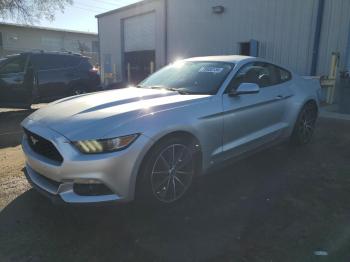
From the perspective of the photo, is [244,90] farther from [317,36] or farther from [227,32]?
[227,32]

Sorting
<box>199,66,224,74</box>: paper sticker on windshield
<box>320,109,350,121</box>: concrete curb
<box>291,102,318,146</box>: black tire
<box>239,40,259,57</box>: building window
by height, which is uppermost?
<box>239,40,259,57</box>: building window

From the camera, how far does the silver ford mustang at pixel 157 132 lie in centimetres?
281

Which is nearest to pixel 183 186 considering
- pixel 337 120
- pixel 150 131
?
pixel 150 131

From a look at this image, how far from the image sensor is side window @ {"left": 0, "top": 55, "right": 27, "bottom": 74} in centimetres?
888

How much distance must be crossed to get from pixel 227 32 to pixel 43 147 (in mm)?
11273

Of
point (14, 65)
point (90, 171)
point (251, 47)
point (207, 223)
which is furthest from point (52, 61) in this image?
point (207, 223)

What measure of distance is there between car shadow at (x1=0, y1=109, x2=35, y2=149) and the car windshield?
3114 millimetres

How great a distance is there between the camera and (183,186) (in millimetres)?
3479

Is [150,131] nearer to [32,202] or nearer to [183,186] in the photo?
[183,186]

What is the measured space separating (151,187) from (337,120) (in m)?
6.19

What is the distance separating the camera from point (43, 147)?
10.2ft

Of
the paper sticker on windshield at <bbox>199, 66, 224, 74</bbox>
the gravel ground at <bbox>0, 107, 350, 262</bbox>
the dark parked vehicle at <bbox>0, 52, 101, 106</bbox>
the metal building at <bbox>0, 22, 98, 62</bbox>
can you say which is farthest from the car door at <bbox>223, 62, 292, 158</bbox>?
the metal building at <bbox>0, 22, 98, 62</bbox>

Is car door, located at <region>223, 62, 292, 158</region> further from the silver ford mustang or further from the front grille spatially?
the front grille

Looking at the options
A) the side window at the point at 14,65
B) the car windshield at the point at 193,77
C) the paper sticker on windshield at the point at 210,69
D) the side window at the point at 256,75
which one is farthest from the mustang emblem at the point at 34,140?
the side window at the point at 14,65
